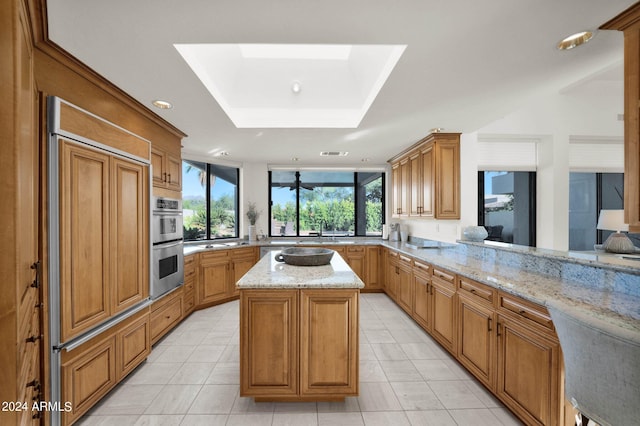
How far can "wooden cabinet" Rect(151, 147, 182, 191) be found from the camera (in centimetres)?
284

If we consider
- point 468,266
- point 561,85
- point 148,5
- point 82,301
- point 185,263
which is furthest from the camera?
point 185,263

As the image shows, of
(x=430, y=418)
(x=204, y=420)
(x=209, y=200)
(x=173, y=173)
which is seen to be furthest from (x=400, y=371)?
(x=209, y=200)

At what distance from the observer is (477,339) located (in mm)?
2193

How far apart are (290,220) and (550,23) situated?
473 cm

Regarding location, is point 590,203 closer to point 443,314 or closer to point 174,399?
point 443,314

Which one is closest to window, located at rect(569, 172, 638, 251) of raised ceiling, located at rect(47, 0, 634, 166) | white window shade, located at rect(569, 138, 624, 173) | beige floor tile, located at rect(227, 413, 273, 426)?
white window shade, located at rect(569, 138, 624, 173)

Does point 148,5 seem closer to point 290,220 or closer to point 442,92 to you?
point 442,92

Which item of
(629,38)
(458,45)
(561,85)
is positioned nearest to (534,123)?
(561,85)

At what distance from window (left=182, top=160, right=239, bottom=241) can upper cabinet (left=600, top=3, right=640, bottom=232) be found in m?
4.81

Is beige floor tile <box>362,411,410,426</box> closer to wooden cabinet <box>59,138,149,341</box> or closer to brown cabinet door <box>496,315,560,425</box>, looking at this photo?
brown cabinet door <box>496,315,560,425</box>

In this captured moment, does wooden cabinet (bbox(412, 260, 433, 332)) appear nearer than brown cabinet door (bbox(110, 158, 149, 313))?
No

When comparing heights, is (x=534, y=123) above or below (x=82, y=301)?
above

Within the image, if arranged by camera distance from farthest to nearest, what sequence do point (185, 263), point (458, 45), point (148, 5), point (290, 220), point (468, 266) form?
1. point (290, 220)
2. point (185, 263)
3. point (468, 266)
4. point (458, 45)
5. point (148, 5)

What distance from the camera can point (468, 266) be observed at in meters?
2.57
